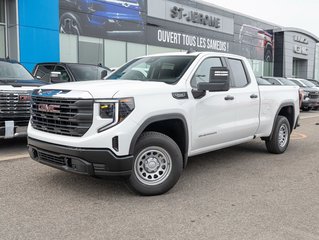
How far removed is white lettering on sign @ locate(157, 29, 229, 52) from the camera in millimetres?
26406

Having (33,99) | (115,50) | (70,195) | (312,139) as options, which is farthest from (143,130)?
(115,50)

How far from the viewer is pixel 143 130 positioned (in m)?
4.58

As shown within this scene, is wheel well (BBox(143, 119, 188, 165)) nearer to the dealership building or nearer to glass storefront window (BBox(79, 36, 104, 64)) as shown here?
the dealership building

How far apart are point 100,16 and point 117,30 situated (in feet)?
4.92

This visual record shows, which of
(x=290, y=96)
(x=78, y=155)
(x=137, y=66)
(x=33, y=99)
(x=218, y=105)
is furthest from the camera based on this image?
(x=290, y=96)

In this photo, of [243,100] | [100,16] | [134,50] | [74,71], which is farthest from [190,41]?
[243,100]

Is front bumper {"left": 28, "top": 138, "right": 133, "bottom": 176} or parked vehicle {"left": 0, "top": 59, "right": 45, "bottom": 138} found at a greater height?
parked vehicle {"left": 0, "top": 59, "right": 45, "bottom": 138}

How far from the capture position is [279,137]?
7.50 meters

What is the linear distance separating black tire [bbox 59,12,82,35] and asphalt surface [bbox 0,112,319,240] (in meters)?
14.7

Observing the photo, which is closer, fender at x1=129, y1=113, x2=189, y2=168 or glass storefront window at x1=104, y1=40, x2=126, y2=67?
fender at x1=129, y1=113, x2=189, y2=168

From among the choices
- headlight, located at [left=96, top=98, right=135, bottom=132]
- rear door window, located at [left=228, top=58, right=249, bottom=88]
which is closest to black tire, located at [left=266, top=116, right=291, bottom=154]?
rear door window, located at [left=228, top=58, right=249, bottom=88]

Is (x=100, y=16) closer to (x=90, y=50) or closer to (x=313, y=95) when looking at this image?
(x=90, y=50)

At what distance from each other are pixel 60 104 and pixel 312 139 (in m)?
6.94

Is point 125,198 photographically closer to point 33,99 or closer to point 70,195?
point 70,195
